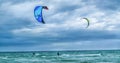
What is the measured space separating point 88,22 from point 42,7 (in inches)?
249

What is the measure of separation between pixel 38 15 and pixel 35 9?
49 cm

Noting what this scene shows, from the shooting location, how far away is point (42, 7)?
844 inches

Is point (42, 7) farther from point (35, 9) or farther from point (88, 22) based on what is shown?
point (88, 22)

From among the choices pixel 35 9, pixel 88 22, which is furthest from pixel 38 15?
pixel 88 22

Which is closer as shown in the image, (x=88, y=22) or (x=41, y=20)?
(x=41, y=20)

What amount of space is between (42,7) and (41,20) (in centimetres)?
94

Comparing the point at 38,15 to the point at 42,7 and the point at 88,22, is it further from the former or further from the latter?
the point at 88,22

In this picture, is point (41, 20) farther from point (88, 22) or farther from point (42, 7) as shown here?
point (88, 22)

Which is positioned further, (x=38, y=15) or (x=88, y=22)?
(x=88, y=22)

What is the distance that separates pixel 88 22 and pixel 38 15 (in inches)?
241

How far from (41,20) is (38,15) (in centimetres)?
89

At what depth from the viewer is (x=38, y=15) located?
21.8m

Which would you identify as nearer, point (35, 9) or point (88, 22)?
point (35, 9)

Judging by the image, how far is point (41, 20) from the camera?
21.0m
